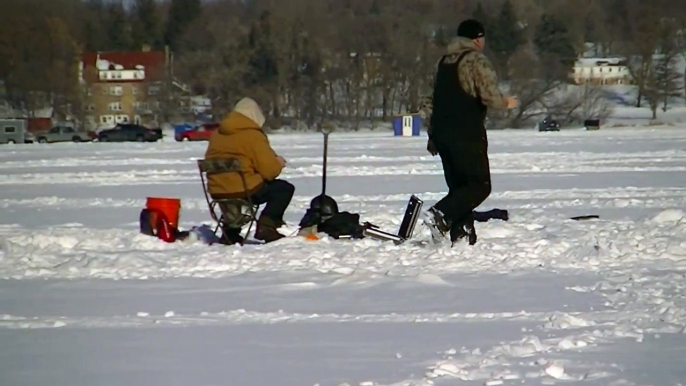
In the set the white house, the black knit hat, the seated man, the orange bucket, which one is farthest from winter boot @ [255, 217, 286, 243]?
the white house

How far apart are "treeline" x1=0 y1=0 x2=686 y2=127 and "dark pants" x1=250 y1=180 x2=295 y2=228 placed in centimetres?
6692

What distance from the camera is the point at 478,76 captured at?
7.66m

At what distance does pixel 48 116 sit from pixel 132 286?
83.3 metres

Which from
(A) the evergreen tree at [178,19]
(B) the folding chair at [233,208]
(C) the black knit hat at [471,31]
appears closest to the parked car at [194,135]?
(B) the folding chair at [233,208]

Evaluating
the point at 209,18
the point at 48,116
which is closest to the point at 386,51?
the point at 48,116

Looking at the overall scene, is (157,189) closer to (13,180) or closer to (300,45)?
(13,180)

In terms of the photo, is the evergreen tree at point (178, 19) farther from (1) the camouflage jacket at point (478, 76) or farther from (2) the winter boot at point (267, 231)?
(1) the camouflage jacket at point (478, 76)

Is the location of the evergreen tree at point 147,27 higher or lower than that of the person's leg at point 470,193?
higher

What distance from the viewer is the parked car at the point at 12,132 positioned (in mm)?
57594

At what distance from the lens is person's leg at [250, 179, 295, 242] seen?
26.9 ft

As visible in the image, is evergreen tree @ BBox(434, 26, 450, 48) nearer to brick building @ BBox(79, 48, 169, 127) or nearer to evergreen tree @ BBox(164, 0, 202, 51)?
brick building @ BBox(79, 48, 169, 127)

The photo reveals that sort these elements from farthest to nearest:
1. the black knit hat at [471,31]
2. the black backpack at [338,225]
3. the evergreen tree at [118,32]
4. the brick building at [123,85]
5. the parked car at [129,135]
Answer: the evergreen tree at [118,32] → the brick building at [123,85] → the parked car at [129,135] → the black backpack at [338,225] → the black knit hat at [471,31]

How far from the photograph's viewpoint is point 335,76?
83625mm

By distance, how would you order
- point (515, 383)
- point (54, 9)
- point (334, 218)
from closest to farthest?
point (515, 383), point (334, 218), point (54, 9)
